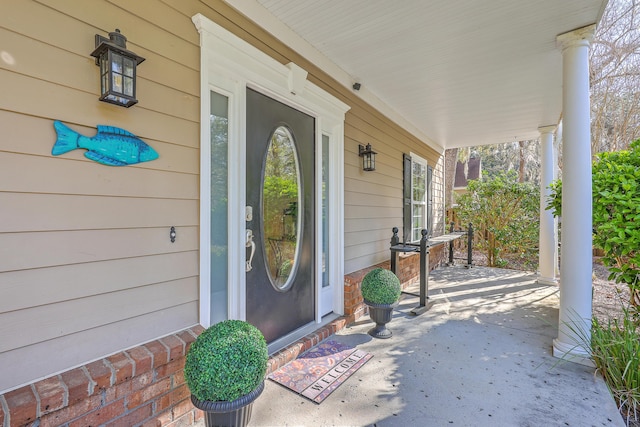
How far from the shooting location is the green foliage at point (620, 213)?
8.36ft

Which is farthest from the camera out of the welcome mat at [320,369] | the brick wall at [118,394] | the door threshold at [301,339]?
the door threshold at [301,339]

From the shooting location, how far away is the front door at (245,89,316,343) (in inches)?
95.1

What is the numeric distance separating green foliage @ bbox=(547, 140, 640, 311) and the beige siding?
3374mm

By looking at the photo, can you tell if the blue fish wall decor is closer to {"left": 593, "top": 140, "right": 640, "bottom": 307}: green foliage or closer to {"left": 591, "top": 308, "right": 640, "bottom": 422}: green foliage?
{"left": 591, "top": 308, "right": 640, "bottom": 422}: green foliage

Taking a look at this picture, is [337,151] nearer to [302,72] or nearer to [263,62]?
[302,72]

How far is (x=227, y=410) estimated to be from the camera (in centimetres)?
149

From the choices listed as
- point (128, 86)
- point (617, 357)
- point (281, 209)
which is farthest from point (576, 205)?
point (128, 86)

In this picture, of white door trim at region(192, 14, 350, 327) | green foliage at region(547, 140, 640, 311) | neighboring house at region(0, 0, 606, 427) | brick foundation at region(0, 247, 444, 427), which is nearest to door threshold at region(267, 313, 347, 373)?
neighboring house at region(0, 0, 606, 427)

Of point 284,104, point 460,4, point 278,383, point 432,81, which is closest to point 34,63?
point 284,104

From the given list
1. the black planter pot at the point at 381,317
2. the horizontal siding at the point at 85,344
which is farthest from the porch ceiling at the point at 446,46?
the black planter pot at the point at 381,317

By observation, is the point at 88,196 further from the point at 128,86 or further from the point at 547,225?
the point at 547,225

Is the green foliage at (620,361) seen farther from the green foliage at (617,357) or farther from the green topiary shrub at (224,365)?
the green topiary shrub at (224,365)

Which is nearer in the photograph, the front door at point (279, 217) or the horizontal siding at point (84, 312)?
the horizontal siding at point (84, 312)

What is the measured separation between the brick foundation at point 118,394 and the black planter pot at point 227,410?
10.8 inches
